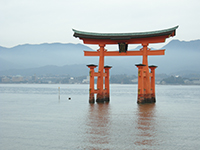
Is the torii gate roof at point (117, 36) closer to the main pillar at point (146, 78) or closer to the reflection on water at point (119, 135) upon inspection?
the main pillar at point (146, 78)

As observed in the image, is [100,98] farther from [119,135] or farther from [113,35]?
[119,135]

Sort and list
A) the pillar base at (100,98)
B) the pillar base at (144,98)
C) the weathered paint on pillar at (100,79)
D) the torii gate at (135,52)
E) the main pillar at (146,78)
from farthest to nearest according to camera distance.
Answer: the pillar base at (100,98) < the weathered paint on pillar at (100,79) < the main pillar at (146,78) < the pillar base at (144,98) < the torii gate at (135,52)

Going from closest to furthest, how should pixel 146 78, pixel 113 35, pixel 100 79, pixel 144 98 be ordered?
pixel 146 78 → pixel 113 35 → pixel 144 98 → pixel 100 79

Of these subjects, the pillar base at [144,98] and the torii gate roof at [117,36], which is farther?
the pillar base at [144,98]

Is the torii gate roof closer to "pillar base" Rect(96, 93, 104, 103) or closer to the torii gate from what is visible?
the torii gate

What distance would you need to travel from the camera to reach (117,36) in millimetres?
28625

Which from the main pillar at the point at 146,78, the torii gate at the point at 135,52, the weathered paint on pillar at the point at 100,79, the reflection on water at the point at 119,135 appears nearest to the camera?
the reflection on water at the point at 119,135

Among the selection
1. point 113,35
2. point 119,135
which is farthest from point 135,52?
point 119,135

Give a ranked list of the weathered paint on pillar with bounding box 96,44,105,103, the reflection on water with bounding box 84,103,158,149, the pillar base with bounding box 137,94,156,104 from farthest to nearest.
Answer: the weathered paint on pillar with bounding box 96,44,105,103
the pillar base with bounding box 137,94,156,104
the reflection on water with bounding box 84,103,158,149

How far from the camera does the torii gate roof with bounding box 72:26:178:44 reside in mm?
27562

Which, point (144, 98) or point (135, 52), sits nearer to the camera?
point (144, 98)

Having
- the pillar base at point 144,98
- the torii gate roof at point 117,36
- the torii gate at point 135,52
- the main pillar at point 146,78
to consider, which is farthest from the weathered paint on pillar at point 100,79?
the main pillar at point 146,78

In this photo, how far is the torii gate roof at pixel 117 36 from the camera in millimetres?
27562

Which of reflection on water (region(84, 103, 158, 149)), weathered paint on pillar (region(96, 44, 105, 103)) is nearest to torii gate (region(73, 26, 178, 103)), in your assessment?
weathered paint on pillar (region(96, 44, 105, 103))
